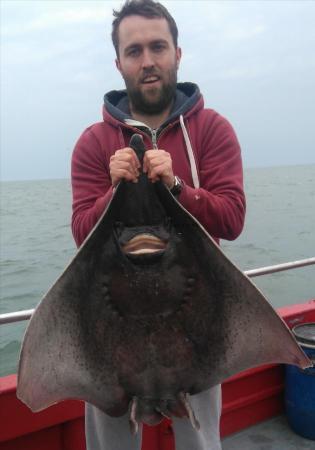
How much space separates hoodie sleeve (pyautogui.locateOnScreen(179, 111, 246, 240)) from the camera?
2227 millimetres

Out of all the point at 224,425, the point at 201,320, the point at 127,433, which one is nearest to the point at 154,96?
the point at 201,320

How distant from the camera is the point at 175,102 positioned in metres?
2.64

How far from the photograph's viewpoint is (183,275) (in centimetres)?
197

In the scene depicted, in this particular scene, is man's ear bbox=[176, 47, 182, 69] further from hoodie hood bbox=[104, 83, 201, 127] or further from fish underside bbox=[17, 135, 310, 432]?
fish underside bbox=[17, 135, 310, 432]

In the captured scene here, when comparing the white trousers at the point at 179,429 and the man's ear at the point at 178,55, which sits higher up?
the man's ear at the point at 178,55

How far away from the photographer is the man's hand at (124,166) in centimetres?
173

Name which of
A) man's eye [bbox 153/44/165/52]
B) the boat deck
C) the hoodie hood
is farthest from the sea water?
man's eye [bbox 153/44/165/52]

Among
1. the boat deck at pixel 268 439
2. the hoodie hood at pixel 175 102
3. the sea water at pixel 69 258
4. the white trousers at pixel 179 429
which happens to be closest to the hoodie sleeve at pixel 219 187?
the hoodie hood at pixel 175 102

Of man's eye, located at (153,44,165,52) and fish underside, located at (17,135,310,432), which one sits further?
man's eye, located at (153,44,165,52)

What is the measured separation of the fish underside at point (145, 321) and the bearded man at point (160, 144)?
0.40 m

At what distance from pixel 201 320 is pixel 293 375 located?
2.10 metres

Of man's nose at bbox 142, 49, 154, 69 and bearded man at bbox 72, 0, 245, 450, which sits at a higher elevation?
man's nose at bbox 142, 49, 154, 69

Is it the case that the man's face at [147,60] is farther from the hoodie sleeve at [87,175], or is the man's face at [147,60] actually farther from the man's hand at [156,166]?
the man's hand at [156,166]

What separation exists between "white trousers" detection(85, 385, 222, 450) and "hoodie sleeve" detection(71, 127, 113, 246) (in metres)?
0.93
